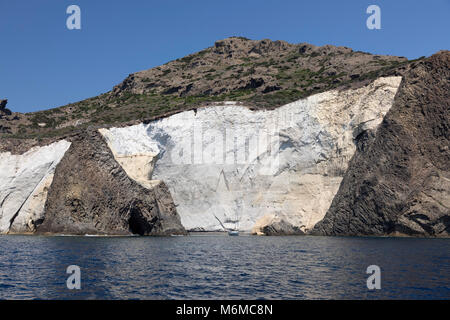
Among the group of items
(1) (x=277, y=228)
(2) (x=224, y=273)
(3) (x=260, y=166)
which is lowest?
(1) (x=277, y=228)

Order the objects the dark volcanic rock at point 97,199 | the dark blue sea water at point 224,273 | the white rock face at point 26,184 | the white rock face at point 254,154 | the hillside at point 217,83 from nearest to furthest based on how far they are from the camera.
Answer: the dark blue sea water at point 224,273
the dark volcanic rock at point 97,199
the white rock face at point 26,184
the white rock face at point 254,154
the hillside at point 217,83

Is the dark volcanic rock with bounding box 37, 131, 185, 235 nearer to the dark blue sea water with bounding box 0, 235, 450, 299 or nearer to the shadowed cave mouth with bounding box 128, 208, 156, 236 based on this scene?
the shadowed cave mouth with bounding box 128, 208, 156, 236

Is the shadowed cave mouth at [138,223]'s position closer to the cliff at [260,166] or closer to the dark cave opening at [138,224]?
the dark cave opening at [138,224]

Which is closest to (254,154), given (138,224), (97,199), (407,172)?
(138,224)

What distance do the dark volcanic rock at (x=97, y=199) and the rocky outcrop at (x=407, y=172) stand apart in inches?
827

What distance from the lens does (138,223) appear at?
2285 inches

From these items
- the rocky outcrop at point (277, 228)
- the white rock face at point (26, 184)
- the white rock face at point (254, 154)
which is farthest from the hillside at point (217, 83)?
the rocky outcrop at point (277, 228)

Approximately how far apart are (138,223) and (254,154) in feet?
69.3

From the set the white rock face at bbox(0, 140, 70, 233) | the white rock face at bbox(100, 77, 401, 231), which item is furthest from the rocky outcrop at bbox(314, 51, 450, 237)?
the white rock face at bbox(0, 140, 70, 233)

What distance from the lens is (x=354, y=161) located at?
2378 inches

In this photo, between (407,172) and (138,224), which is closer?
(407,172)

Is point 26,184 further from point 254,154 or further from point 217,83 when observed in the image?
point 217,83

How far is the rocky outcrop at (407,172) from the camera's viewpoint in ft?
171

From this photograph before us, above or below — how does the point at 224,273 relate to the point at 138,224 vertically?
below
